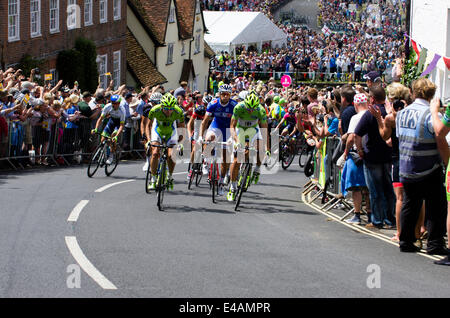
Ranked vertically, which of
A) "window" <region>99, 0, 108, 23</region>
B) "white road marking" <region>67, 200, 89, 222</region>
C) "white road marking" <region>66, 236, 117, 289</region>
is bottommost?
"white road marking" <region>66, 236, 117, 289</region>

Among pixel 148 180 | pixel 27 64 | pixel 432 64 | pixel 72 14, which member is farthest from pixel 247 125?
pixel 72 14

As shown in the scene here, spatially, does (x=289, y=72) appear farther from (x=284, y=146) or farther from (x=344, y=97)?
(x=344, y=97)

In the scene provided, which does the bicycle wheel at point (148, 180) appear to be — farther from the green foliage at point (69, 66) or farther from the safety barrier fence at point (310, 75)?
the safety barrier fence at point (310, 75)

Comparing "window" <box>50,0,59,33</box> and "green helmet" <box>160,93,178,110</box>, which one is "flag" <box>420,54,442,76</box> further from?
"window" <box>50,0,59,33</box>

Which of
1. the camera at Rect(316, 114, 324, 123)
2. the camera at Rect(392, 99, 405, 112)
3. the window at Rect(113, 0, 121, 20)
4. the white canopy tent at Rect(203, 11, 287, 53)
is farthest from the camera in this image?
the white canopy tent at Rect(203, 11, 287, 53)

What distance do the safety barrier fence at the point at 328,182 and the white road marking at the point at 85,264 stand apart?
5.05 m

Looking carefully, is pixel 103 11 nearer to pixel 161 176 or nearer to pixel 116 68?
pixel 116 68

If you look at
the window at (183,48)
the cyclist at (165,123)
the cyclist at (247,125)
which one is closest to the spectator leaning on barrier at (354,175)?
the cyclist at (247,125)

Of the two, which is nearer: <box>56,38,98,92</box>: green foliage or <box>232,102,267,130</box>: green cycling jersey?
<box>232,102,267,130</box>: green cycling jersey

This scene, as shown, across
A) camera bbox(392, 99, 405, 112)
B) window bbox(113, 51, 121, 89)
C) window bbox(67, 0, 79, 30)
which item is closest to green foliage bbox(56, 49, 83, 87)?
window bbox(67, 0, 79, 30)

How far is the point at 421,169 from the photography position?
1102cm

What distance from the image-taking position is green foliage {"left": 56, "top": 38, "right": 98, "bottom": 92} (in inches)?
1549

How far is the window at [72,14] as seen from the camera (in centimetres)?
4056

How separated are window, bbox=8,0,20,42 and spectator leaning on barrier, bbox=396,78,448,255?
25.3 m
